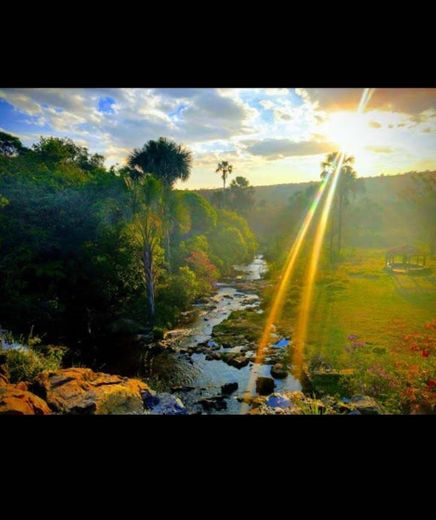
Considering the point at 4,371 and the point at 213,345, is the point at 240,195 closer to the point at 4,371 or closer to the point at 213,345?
the point at 213,345

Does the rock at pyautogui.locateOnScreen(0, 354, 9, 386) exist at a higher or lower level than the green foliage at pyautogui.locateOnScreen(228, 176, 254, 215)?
lower

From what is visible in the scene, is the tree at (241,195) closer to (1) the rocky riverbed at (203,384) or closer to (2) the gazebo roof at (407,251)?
(2) the gazebo roof at (407,251)

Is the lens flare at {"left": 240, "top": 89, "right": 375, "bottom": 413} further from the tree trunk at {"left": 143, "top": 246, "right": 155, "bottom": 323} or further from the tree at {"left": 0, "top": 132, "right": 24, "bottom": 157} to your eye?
the tree at {"left": 0, "top": 132, "right": 24, "bottom": 157}

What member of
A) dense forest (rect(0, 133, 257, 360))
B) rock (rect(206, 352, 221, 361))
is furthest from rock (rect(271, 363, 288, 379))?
dense forest (rect(0, 133, 257, 360))

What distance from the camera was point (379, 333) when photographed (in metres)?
10.2

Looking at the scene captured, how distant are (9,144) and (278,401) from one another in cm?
2325

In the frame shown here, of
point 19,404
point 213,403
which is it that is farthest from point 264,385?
point 19,404

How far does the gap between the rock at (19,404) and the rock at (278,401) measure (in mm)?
4464

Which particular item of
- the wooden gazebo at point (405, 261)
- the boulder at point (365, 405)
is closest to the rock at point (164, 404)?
the boulder at point (365, 405)

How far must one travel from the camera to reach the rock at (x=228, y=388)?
787 cm

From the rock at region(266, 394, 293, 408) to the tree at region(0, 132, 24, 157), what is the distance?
22170mm

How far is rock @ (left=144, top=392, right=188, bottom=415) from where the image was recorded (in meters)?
6.50
